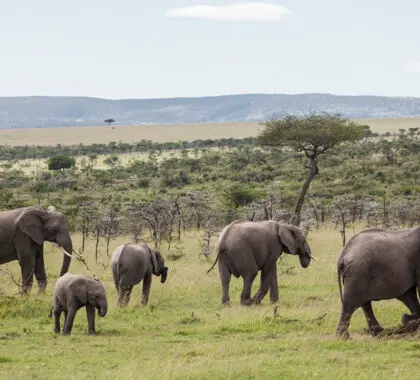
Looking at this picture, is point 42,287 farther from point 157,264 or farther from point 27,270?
point 157,264

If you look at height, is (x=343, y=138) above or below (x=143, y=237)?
above

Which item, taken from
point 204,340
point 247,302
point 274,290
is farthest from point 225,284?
point 204,340

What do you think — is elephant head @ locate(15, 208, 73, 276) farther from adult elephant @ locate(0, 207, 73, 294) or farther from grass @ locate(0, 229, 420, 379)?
grass @ locate(0, 229, 420, 379)

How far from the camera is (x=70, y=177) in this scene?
71.4 meters

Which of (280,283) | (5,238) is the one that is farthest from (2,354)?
(280,283)

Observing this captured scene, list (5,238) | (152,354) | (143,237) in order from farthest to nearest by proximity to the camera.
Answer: (143,237) → (5,238) → (152,354)

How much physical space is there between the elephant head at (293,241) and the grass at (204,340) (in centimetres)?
97

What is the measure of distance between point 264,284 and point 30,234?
564 cm

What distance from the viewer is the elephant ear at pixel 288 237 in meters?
17.3

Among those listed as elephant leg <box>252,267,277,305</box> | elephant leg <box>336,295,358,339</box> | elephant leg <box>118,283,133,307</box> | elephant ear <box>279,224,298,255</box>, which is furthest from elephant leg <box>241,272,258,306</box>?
elephant leg <box>336,295,358,339</box>

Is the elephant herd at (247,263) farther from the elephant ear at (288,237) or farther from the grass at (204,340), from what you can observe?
the grass at (204,340)

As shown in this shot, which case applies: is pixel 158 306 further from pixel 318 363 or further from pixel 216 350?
pixel 318 363

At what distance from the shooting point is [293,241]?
57.4 feet

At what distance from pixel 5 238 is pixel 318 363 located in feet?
34.0
